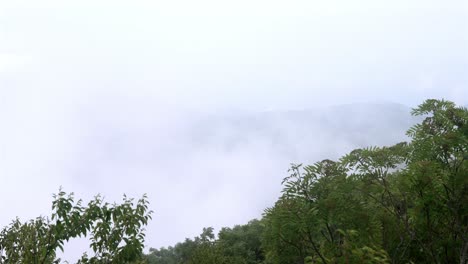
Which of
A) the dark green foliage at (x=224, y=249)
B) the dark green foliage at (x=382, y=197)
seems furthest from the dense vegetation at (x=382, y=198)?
the dark green foliage at (x=224, y=249)

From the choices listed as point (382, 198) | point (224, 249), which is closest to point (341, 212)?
point (382, 198)

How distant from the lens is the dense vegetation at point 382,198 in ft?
24.9

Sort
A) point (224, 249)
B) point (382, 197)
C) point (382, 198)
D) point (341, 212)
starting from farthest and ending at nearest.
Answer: point (224, 249)
point (382, 198)
point (382, 197)
point (341, 212)

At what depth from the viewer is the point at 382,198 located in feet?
31.9

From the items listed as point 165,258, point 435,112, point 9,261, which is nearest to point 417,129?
point 435,112

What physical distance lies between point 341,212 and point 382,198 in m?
2.36

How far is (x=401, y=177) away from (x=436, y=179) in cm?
81

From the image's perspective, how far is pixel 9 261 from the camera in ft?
24.2

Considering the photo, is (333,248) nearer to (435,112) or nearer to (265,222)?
(265,222)

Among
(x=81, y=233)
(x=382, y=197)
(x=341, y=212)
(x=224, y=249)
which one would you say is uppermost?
(x=224, y=249)

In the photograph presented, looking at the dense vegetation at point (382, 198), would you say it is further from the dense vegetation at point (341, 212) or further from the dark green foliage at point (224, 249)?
the dark green foliage at point (224, 249)

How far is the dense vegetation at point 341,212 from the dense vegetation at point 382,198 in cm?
2

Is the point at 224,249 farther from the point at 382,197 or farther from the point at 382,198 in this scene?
the point at 382,197

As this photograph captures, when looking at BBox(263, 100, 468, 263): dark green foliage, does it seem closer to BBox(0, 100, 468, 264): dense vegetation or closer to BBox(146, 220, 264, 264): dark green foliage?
BBox(0, 100, 468, 264): dense vegetation
